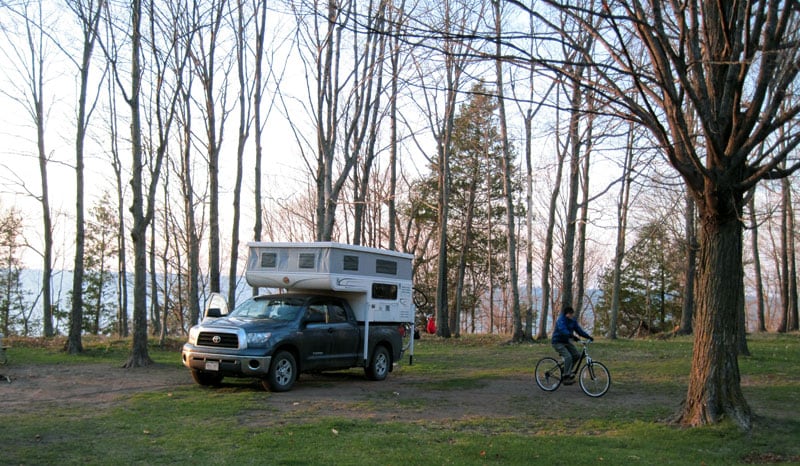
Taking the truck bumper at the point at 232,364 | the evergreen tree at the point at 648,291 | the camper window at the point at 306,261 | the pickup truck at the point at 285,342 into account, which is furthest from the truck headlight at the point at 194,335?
the evergreen tree at the point at 648,291

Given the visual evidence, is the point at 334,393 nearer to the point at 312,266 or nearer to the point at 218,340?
the point at 218,340

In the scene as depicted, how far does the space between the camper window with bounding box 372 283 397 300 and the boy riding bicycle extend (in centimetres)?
392

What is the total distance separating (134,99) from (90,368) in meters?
5.95

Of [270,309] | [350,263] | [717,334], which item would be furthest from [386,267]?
[717,334]

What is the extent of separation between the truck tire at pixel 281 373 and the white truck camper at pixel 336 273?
170cm

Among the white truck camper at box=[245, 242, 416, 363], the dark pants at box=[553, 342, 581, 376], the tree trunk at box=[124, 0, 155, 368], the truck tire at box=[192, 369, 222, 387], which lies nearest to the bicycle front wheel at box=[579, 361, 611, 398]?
the dark pants at box=[553, 342, 581, 376]

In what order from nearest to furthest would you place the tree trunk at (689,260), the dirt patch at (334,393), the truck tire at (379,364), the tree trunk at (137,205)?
the dirt patch at (334,393) < the truck tire at (379,364) < the tree trunk at (137,205) < the tree trunk at (689,260)

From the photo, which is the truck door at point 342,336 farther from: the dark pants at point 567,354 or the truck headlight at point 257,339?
the dark pants at point 567,354

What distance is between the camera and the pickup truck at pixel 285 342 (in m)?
11.4

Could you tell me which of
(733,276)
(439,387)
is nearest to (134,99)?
(439,387)

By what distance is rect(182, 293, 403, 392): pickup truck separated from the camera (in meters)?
11.4

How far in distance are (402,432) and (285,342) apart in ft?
13.1

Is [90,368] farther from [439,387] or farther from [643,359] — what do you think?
[643,359]

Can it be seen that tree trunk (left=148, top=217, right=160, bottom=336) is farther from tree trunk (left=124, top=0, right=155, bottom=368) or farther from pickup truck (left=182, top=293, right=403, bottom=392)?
pickup truck (left=182, top=293, right=403, bottom=392)
